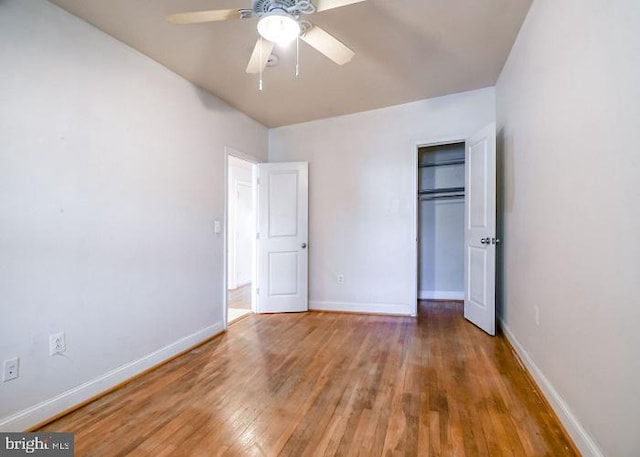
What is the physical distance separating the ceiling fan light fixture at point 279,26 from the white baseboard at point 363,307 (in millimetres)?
3225

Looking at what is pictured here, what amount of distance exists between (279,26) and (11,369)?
7.66 ft

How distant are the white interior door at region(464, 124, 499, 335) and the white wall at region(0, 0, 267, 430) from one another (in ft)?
9.42

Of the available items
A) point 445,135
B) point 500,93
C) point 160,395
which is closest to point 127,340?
point 160,395

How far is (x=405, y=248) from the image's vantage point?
3.97 m

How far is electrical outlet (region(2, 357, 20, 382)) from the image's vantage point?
1696mm

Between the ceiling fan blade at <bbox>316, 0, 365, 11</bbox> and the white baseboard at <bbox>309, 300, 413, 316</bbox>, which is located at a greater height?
the ceiling fan blade at <bbox>316, 0, 365, 11</bbox>

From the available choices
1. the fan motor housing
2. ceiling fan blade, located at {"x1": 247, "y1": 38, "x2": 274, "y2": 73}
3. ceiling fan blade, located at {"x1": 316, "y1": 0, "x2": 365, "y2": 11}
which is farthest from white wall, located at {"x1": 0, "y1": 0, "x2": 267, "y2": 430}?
ceiling fan blade, located at {"x1": 316, "y1": 0, "x2": 365, "y2": 11}

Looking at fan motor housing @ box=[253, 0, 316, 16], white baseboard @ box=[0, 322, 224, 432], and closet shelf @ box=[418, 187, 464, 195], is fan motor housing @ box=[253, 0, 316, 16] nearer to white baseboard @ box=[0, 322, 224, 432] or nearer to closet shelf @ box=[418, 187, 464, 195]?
white baseboard @ box=[0, 322, 224, 432]

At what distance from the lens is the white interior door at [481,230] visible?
3.15 metres

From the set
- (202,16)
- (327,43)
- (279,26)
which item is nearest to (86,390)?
(202,16)

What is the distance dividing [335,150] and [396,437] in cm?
337

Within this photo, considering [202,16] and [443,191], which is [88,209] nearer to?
[202,16]

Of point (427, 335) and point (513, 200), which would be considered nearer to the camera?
point (513, 200)

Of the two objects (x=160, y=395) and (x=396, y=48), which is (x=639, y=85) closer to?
(x=396, y=48)
